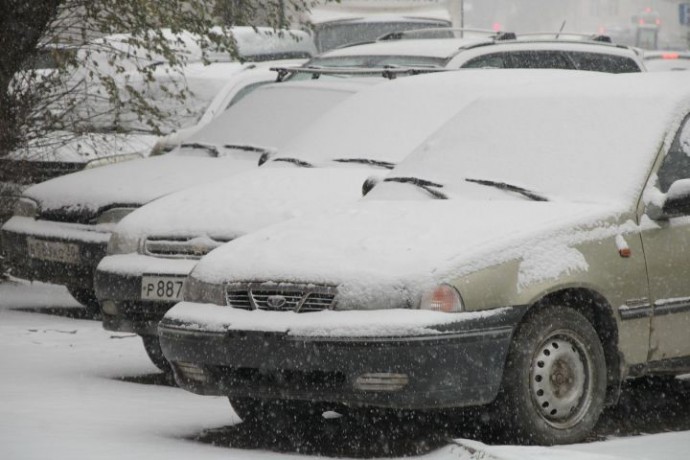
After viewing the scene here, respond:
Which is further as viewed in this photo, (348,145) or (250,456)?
(348,145)

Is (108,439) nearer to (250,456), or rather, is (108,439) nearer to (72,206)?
(250,456)

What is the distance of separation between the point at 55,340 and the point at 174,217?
5.04 ft

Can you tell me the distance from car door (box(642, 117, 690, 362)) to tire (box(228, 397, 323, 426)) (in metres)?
1.52

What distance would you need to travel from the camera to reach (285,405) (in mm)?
7707

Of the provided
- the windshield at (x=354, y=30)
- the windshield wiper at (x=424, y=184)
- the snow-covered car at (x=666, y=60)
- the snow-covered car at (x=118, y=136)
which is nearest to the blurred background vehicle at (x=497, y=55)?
the snow-covered car at (x=118, y=136)

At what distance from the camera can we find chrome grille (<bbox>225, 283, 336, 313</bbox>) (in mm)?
6958

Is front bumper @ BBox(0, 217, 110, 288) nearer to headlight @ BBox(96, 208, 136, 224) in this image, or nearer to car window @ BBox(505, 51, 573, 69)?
headlight @ BBox(96, 208, 136, 224)

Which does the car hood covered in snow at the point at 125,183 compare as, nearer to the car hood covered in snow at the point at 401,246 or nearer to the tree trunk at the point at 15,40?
the tree trunk at the point at 15,40

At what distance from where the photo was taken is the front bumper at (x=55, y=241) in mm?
10547

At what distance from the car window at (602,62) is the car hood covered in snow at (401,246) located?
6.91 m

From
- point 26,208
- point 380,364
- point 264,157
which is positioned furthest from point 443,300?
point 26,208

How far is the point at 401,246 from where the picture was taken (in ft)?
23.2

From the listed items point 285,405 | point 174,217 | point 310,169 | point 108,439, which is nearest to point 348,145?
point 310,169

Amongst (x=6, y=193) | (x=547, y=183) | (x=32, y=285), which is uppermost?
(x=547, y=183)
